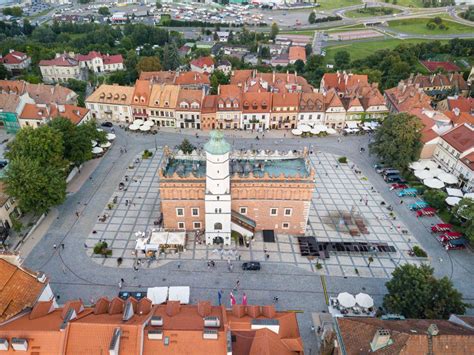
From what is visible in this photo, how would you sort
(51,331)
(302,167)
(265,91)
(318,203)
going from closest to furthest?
(51,331), (302,167), (318,203), (265,91)

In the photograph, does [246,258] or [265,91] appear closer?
[246,258]

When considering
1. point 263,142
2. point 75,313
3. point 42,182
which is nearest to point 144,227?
point 42,182

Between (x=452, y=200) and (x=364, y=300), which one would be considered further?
(x=452, y=200)

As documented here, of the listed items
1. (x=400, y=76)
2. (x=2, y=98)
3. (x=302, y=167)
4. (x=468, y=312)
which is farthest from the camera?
(x=400, y=76)

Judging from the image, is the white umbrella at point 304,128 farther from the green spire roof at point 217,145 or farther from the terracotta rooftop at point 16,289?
the terracotta rooftop at point 16,289

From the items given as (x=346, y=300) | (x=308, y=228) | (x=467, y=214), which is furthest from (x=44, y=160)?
(x=467, y=214)

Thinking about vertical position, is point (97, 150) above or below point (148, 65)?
below

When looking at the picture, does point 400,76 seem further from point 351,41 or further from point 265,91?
point 351,41

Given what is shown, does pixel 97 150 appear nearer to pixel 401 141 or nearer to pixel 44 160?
pixel 44 160
